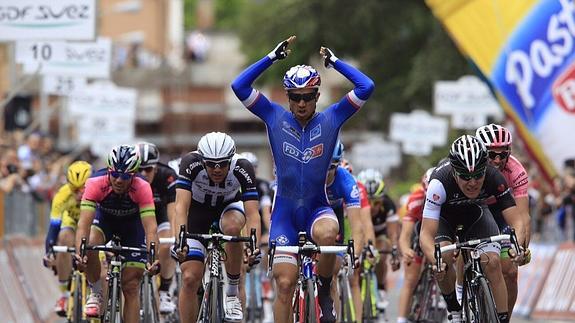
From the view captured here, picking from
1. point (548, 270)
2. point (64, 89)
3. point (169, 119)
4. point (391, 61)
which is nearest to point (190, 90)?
point (169, 119)

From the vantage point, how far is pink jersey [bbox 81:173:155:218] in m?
14.1

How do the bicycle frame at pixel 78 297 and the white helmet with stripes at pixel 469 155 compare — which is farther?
the bicycle frame at pixel 78 297

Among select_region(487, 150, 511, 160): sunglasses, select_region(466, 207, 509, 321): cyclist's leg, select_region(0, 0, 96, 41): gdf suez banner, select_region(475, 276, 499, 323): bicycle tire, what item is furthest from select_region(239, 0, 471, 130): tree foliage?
select_region(475, 276, 499, 323): bicycle tire

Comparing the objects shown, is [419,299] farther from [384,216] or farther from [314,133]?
[314,133]

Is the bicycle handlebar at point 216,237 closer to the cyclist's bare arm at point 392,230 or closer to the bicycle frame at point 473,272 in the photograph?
the bicycle frame at point 473,272

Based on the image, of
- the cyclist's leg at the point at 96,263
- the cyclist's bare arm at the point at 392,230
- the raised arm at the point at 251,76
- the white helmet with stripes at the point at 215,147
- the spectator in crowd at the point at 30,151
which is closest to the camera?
the raised arm at the point at 251,76

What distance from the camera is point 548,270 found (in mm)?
21484

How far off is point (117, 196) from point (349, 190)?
6.69 feet

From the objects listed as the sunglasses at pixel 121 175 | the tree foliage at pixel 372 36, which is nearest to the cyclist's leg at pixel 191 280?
the sunglasses at pixel 121 175

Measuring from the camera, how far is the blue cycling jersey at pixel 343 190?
46.5ft

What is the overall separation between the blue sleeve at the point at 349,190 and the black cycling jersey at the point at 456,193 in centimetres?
106

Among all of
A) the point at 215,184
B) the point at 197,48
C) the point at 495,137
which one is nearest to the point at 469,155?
the point at 495,137

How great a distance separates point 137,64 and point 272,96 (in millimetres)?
8372

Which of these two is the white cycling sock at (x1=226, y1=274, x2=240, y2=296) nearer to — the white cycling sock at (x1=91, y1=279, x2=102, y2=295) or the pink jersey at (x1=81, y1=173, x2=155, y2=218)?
the pink jersey at (x1=81, y1=173, x2=155, y2=218)
